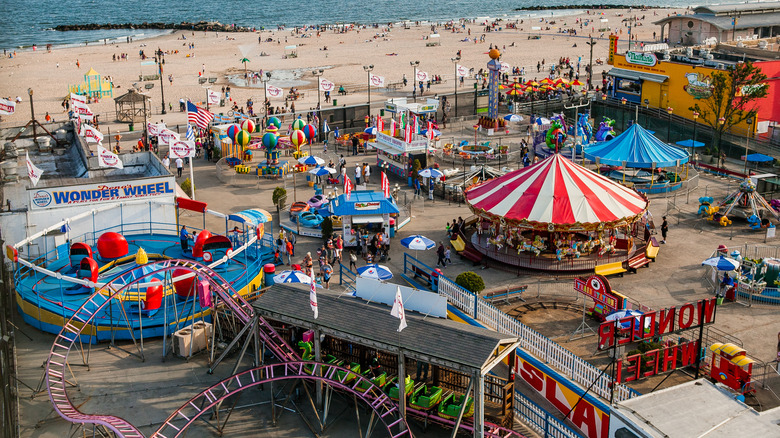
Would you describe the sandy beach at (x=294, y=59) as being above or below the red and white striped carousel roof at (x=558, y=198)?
above

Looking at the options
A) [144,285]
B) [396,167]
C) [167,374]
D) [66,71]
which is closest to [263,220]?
[144,285]

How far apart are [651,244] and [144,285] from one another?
65.2ft

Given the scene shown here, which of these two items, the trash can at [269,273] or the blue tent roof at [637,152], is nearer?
the trash can at [269,273]

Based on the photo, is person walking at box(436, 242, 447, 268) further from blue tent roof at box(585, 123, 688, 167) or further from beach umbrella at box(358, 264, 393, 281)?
blue tent roof at box(585, 123, 688, 167)

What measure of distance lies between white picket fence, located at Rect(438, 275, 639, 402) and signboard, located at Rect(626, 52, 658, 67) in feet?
124

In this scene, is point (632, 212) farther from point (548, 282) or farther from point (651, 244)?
point (548, 282)

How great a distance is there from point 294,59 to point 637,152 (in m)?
58.1

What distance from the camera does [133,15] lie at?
163 metres

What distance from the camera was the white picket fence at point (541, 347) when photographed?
20.1m

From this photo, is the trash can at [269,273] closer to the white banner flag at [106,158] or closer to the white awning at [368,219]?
the white awning at [368,219]

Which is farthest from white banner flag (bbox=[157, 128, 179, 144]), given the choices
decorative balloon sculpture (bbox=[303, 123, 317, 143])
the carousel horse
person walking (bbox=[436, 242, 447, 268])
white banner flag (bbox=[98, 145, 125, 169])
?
the carousel horse

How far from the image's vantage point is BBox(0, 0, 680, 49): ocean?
130 m

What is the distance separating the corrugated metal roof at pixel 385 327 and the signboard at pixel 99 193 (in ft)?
42.0

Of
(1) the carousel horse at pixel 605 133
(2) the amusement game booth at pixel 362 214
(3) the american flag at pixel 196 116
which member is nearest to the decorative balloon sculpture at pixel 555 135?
(1) the carousel horse at pixel 605 133
